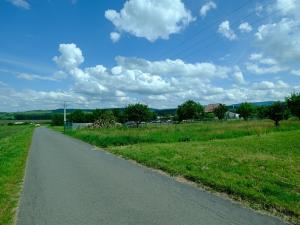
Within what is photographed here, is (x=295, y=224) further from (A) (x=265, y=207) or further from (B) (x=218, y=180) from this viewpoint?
(B) (x=218, y=180)

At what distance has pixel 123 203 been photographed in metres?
7.37

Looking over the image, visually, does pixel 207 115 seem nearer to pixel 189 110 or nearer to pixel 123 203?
pixel 189 110

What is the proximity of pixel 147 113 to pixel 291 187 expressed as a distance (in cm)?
6079

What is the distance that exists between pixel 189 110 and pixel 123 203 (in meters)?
82.5

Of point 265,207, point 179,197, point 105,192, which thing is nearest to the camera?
point 265,207

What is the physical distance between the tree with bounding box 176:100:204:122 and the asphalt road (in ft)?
258

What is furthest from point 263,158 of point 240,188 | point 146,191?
point 146,191

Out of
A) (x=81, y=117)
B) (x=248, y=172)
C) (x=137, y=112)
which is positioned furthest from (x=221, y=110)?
(x=248, y=172)

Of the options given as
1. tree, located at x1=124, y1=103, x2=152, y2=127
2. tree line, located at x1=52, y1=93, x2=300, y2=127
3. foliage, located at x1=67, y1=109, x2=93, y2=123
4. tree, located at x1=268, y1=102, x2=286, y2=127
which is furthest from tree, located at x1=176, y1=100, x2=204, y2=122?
foliage, located at x1=67, y1=109, x2=93, y2=123

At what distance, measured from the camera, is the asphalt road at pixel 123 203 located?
6102 millimetres

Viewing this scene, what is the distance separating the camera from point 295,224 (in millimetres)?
5629

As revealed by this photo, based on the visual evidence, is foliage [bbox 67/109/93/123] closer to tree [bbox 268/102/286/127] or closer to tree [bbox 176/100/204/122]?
tree [bbox 176/100/204/122]

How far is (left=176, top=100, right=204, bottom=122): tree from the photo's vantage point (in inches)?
3516

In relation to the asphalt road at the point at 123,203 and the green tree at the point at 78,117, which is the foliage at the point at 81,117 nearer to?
the green tree at the point at 78,117
